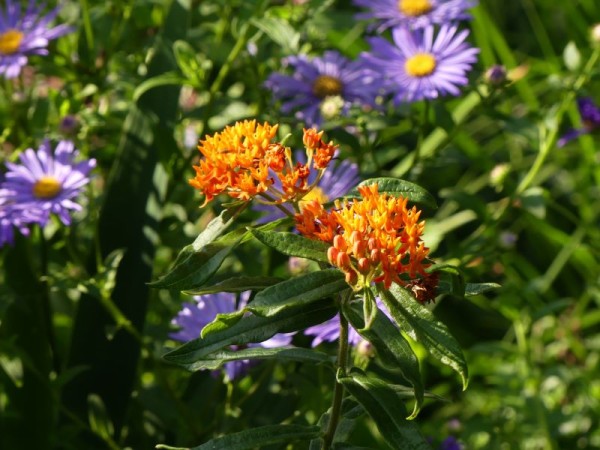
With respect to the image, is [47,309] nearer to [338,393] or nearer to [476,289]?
[338,393]

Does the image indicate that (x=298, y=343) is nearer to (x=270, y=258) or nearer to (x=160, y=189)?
(x=270, y=258)

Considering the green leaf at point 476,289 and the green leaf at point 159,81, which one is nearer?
the green leaf at point 476,289

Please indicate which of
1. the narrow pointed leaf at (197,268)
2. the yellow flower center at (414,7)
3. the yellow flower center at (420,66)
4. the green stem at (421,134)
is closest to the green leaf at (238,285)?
the narrow pointed leaf at (197,268)

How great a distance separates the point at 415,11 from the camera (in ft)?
5.55

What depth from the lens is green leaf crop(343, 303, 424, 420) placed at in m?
0.79

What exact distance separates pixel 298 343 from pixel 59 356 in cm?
46

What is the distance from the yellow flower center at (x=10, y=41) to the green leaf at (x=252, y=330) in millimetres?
883

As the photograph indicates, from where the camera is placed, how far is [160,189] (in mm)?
1541

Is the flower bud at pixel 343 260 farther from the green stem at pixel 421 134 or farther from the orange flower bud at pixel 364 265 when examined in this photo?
the green stem at pixel 421 134

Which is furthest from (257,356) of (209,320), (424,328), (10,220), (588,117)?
(588,117)

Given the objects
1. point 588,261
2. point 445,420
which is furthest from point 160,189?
point 588,261

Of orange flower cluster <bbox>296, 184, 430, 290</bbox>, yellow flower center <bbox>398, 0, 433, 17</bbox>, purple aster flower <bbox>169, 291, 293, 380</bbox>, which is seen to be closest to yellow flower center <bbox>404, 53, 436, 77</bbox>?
yellow flower center <bbox>398, 0, 433, 17</bbox>

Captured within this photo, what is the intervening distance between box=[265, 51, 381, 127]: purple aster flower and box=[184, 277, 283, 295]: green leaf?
0.69 metres

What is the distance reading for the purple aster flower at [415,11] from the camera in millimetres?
1635
